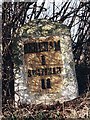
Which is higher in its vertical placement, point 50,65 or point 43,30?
point 43,30

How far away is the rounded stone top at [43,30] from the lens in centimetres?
560

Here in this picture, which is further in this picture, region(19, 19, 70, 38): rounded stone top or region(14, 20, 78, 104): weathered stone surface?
region(19, 19, 70, 38): rounded stone top

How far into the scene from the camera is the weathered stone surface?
5383mm

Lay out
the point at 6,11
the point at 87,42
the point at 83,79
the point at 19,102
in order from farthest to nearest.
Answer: the point at 87,42 → the point at 83,79 → the point at 6,11 → the point at 19,102

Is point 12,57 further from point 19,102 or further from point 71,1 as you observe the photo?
point 71,1

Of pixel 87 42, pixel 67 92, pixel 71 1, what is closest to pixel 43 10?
pixel 71 1

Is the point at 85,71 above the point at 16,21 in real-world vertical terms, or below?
below

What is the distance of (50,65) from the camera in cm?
551

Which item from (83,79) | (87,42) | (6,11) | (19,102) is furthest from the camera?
(87,42)

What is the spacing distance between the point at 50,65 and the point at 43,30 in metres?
0.65

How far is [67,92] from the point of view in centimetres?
538

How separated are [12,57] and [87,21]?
2419mm

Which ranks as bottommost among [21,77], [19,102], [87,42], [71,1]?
[19,102]

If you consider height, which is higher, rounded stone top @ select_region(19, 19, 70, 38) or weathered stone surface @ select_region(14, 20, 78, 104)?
rounded stone top @ select_region(19, 19, 70, 38)
